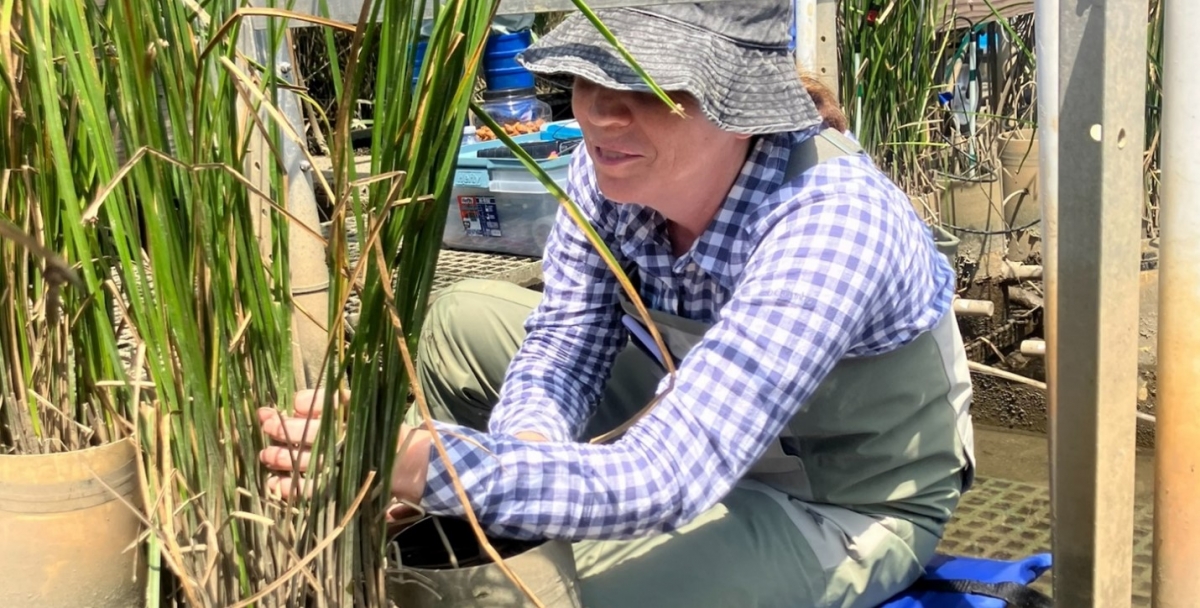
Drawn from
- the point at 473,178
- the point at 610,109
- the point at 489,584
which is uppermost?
the point at 610,109

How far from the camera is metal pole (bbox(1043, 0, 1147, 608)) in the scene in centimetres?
112

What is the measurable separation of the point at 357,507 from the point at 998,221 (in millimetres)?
3278

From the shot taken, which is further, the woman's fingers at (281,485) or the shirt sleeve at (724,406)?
the shirt sleeve at (724,406)

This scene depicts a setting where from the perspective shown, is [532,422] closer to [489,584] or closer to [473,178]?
[489,584]

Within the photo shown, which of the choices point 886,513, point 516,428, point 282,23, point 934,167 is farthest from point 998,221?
point 282,23

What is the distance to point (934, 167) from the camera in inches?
153

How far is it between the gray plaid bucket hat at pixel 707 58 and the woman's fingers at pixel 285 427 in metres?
0.48

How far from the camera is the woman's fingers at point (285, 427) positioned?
0.91m

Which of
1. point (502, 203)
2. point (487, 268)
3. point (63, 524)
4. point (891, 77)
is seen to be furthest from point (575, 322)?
point (891, 77)

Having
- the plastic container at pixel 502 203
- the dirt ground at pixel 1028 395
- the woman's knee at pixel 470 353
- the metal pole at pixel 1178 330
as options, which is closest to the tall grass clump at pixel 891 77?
the dirt ground at pixel 1028 395

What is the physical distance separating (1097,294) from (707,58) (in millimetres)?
450

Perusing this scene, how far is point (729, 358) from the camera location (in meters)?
1.23

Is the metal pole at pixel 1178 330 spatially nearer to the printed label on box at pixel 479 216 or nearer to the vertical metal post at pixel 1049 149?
the vertical metal post at pixel 1049 149

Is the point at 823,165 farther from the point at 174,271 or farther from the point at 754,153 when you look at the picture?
the point at 174,271
